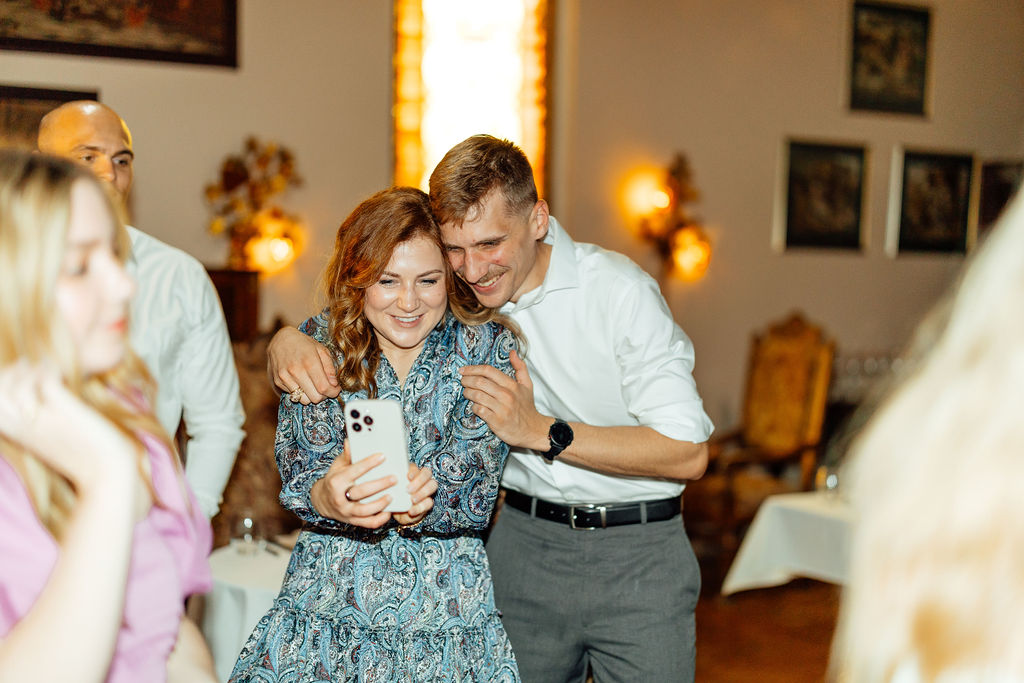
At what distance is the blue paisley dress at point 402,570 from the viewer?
5.99ft

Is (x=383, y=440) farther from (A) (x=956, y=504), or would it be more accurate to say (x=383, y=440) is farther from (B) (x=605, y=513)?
(A) (x=956, y=504)

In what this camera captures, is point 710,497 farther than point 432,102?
No

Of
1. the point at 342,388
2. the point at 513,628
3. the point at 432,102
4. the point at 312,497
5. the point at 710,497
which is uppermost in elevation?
the point at 432,102

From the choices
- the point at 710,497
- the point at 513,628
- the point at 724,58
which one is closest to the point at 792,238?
the point at 724,58

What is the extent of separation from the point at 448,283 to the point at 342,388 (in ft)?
1.05

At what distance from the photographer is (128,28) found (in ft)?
18.4

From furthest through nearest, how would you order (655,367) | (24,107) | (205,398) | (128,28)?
(128,28)
(24,107)
(205,398)
(655,367)

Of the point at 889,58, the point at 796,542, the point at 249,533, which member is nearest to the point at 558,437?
the point at 249,533

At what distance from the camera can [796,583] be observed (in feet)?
18.9

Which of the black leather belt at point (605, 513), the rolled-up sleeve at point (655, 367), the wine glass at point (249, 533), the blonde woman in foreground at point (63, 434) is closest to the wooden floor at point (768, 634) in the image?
the wine glass at point (249, 533)

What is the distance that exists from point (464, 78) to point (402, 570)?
5.20 metres

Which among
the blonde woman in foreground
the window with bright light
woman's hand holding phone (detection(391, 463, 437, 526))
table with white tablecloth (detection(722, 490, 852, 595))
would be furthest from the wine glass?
the window with bright light

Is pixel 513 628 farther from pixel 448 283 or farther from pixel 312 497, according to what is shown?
pixel 448 283

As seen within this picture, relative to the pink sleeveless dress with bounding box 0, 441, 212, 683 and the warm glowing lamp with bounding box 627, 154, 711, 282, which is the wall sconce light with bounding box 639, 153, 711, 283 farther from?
the pink sleeveless dress with bounding box 0, 441, 212, 683
